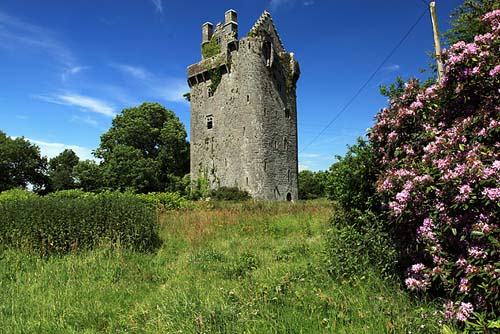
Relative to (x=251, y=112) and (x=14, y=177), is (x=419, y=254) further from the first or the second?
(x=14, y=177)

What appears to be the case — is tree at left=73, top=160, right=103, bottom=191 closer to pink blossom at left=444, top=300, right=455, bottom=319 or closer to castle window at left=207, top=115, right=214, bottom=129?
castle window at left=207, top=115, right=214, bottom=129

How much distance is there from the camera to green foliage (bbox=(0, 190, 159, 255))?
27.8ft

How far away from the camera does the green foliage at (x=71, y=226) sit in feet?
27.8

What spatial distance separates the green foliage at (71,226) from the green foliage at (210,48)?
25.9m


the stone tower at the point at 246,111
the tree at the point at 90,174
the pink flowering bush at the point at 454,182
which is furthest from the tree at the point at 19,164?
the pink flowering bush at the point at 454,182

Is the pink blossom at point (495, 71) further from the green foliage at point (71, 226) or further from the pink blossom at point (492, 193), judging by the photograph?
the green foliage at point (71, 226)

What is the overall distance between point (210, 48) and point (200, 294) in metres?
31.2

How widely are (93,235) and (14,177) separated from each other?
4611 cm

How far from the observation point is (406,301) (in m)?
4.10

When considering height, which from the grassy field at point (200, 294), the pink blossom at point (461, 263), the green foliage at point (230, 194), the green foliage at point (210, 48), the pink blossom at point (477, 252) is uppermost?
the green foliage at point (210, 48)

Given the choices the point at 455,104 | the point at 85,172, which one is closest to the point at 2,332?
the point at 455,104

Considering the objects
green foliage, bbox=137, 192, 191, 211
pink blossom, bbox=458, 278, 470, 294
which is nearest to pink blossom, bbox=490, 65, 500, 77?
pink blossom, bbox=458, 278, 470, 294

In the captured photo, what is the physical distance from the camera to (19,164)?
151 ft

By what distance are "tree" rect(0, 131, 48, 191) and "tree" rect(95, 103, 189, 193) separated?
46.5 ft
